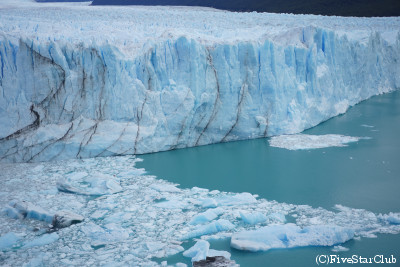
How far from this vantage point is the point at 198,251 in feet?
12.3

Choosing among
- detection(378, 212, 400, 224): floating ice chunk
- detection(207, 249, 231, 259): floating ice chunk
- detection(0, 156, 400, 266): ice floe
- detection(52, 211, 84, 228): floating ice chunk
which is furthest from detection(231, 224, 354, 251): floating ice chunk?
detection(52, 211, 84, 228): floating ice chunk

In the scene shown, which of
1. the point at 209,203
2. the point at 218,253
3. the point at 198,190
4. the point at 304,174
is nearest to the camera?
the point at 218,253

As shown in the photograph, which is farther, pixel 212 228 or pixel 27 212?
pixel 27 212

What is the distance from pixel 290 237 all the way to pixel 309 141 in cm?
355

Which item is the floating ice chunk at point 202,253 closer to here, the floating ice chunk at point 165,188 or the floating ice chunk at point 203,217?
the floating ice chunk at point 203,217

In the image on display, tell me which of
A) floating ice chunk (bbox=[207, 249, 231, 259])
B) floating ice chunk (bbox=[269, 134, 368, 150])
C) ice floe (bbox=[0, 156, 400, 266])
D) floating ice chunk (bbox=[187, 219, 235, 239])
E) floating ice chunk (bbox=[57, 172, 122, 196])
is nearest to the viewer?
floating ice chunk (bbox=[207, 249, 231, 259])

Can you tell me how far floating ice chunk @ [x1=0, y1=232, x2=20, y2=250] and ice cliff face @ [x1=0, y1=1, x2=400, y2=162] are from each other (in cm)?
245

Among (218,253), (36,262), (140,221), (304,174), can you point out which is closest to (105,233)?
(140,221)

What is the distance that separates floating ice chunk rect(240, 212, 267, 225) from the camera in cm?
434

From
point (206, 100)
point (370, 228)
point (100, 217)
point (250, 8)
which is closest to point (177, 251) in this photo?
point (100, 217)

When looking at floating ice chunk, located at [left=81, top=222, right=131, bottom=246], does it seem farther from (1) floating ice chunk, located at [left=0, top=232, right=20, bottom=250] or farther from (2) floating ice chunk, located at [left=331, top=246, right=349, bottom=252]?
(2) floating ice chunk, located at [left=331, top=246, right=349, bottom=252]

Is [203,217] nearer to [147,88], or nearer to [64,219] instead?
[64,219]

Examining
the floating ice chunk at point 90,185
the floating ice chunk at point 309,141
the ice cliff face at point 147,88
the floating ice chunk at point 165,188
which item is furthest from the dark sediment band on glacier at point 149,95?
the floating ice chunk at point 165,188

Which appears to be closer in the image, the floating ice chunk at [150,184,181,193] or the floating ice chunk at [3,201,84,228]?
the floating ice chunk at [3,201,84,228]
